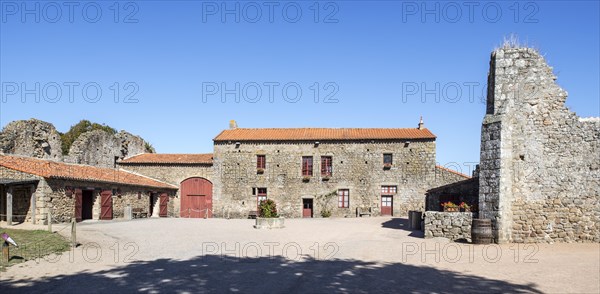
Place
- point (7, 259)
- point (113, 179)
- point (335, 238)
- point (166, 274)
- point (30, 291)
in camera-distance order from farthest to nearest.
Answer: point (113, 179)
point (335, 238)
point (7, 259)
point (166, 274)
point (30, 291)

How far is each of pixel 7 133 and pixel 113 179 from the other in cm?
584

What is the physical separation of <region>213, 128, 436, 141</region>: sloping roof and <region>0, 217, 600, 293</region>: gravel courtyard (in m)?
15.4

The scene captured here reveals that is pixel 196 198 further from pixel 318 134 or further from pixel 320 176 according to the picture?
pixel 318 134

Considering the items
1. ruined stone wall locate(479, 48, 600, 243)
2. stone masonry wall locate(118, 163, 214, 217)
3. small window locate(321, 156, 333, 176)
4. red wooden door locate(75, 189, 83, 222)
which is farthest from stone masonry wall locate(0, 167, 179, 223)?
ruined stone wall locate(479, 48, 600, 243)

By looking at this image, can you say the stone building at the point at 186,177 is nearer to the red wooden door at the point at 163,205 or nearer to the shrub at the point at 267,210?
the red wooden door at the point at 163,205

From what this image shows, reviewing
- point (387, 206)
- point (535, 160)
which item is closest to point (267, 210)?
A: point (535, 160)

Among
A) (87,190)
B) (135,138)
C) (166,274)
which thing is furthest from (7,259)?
(135,138)

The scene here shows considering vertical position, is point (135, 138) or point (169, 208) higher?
point (135, 138)

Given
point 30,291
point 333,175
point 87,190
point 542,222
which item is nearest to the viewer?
point 30,291

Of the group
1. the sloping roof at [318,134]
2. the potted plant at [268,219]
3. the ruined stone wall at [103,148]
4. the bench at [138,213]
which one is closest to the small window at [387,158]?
the sloping roof at [318,134]

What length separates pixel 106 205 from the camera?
2269cm

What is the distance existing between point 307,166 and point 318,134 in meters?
2.50

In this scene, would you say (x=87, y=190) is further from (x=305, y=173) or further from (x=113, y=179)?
(x=305, y=173)

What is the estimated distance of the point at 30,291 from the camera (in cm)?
717
